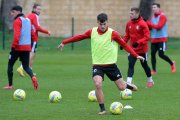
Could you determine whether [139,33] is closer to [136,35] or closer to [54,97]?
[136,35]

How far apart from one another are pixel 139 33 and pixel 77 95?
8.49 feet

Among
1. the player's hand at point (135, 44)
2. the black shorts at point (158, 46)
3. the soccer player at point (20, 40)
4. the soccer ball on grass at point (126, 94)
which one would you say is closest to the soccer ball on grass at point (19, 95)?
the soccer player at point (20, 40)

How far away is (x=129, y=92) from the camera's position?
15469 mm

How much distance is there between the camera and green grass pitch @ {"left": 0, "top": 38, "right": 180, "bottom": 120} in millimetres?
12938

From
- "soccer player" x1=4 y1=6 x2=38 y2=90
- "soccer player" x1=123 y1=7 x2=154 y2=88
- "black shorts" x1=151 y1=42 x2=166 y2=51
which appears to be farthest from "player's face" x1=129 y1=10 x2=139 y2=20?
"black shorts" x1=151 y1=42 x2=166 y2=51

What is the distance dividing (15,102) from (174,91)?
14.7ft

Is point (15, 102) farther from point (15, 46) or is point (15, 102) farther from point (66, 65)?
point (66, 65)

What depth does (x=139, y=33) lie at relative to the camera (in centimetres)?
1767

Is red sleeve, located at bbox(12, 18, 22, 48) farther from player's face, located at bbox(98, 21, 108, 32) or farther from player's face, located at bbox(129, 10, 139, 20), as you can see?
player's face, located at bbox(98, 21, 108, 32)

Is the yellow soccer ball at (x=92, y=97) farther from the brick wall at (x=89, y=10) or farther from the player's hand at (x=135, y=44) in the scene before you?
the brick wall at (x=89, y=10)

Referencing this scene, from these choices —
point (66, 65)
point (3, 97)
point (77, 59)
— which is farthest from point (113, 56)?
point (77, 59)

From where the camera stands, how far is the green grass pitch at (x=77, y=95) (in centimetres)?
1294

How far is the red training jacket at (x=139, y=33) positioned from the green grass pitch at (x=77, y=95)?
1.15 m

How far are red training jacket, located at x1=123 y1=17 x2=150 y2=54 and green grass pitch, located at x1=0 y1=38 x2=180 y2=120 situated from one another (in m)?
1.15
